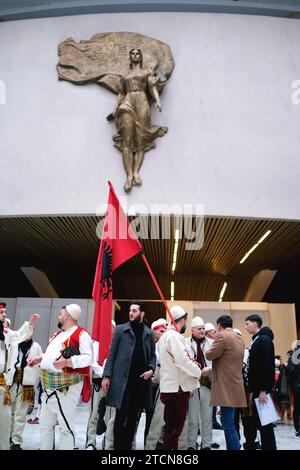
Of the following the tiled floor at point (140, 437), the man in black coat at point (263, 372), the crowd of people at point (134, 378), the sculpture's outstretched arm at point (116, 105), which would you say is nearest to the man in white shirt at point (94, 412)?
the crowd of people at point (134, 378)

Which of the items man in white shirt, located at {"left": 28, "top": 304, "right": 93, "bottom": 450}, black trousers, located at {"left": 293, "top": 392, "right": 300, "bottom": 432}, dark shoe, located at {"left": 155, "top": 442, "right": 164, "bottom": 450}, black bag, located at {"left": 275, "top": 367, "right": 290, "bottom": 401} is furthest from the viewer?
black bag, located at {"left": 275, "top": 367, "right": 290, "bottom": 401}

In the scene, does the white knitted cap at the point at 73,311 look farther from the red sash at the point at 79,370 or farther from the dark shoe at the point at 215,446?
the dark shoe at the point at 215,446

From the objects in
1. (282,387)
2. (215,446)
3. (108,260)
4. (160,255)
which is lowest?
(215,446)

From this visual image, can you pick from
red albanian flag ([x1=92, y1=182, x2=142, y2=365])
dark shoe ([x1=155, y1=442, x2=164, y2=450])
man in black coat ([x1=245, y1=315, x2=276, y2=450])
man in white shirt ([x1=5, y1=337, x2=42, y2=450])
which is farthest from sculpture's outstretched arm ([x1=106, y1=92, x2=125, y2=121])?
dark shoe ([x1=155, y1=442, x2=164, y2=450])

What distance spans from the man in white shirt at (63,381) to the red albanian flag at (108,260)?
0.29 meters

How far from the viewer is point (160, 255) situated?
1289 cm

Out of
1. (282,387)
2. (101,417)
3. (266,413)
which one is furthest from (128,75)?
(266,413)

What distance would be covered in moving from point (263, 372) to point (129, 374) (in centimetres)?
138

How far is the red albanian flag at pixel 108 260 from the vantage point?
4.27 meters

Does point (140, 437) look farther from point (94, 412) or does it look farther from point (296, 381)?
point (296, 381)

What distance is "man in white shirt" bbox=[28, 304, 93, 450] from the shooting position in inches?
146

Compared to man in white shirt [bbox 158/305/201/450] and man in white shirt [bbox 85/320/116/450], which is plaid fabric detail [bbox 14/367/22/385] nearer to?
man in white shirt [bbox 85/320/116/450]

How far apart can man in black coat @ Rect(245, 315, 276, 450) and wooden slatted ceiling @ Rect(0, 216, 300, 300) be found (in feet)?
17.7

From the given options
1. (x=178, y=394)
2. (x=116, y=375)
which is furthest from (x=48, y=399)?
(x=178, y=394)
